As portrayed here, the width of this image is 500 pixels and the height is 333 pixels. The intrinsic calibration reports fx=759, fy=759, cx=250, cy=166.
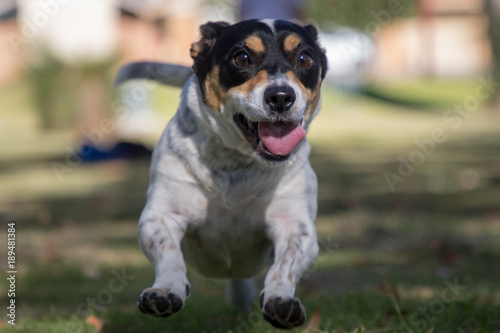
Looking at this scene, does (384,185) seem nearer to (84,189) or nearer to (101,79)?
(84,189)

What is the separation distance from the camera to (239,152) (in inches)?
146

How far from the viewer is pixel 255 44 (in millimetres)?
3525

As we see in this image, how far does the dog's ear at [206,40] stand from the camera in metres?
3.80

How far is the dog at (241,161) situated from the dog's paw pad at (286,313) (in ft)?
0.80

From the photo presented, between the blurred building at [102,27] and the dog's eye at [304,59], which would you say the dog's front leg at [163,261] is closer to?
the dog's eye at [304,59]

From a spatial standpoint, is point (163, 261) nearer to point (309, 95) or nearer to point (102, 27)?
point (309, 95)

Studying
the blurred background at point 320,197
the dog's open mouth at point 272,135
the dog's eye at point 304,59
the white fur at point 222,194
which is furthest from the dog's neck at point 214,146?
the blurred background at point 320,197

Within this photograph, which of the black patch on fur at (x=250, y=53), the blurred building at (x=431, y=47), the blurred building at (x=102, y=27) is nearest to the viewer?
the black patch on fur at (x=250, y=53)

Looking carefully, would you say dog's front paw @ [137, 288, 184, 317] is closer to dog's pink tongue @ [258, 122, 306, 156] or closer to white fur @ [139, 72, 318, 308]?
white fur @ [139, 72, 318, 308]

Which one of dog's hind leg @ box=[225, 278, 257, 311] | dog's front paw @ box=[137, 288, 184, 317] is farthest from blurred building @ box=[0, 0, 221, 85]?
dog's front paw @ box=[137, 288, 184, 317]

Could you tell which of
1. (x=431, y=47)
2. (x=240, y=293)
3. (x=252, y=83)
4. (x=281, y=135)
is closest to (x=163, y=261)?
(x=281, y=135)

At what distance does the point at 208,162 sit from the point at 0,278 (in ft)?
7.20

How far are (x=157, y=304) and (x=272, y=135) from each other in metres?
0.97

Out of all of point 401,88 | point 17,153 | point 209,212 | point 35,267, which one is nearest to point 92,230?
point 35,267
